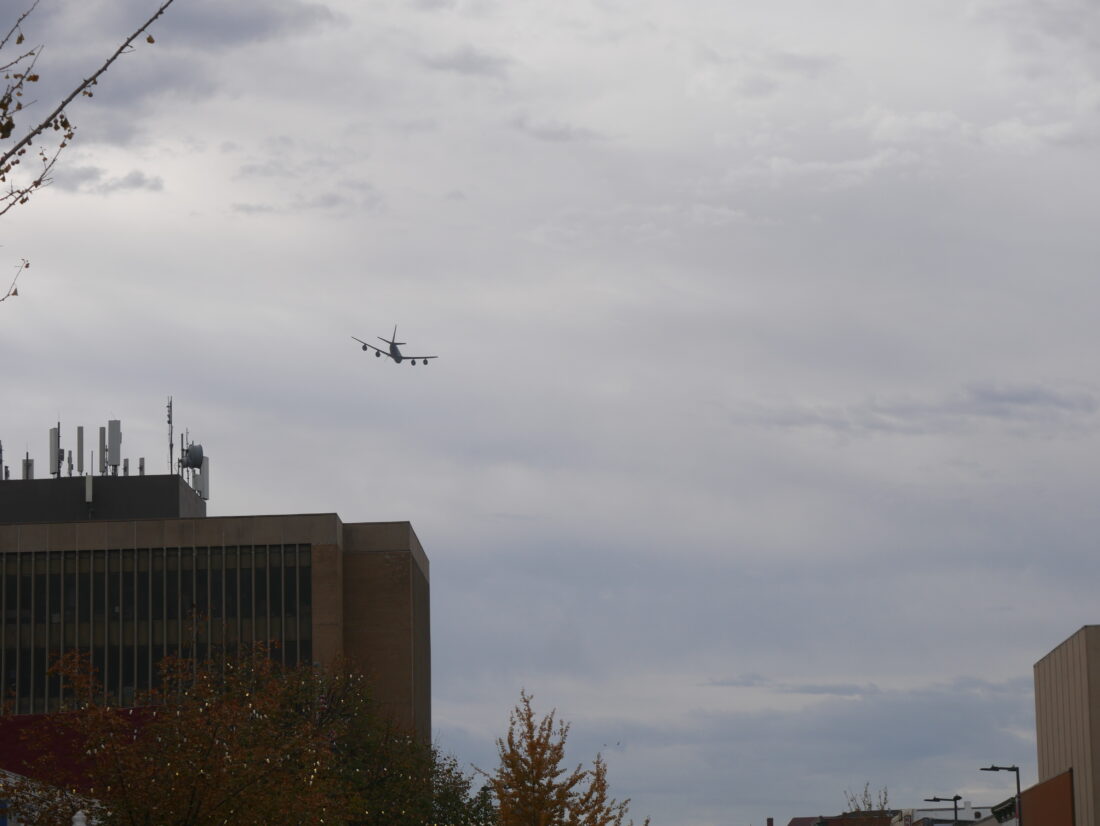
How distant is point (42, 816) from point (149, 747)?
2.92 m

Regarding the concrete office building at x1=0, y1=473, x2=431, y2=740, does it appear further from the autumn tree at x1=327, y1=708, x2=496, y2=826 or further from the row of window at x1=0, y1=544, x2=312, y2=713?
the autumn tree at x1=327, y1=708, x2=496, y2=826

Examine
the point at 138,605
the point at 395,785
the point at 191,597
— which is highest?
the point at 191,597

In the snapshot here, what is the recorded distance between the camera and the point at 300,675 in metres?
73.8

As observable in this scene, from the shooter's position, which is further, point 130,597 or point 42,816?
point 130,597

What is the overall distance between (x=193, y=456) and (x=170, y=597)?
1912 cm

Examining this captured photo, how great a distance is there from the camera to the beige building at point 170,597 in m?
107

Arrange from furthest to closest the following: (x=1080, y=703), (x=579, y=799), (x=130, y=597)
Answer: (x=130, y=597)
(x=579, y=799)
(x=1080, y=703)

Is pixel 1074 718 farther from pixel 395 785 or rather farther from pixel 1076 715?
pixel 395 785

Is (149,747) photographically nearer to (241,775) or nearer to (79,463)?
(241,775)

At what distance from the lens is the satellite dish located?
125 meters

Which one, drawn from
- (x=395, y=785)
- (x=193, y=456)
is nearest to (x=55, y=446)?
(x=193, y=456)

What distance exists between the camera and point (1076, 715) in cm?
5131

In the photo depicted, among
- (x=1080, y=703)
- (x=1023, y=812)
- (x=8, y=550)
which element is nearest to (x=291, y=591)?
(x=8, y=550)

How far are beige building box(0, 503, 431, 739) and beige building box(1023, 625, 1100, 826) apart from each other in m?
57.1
